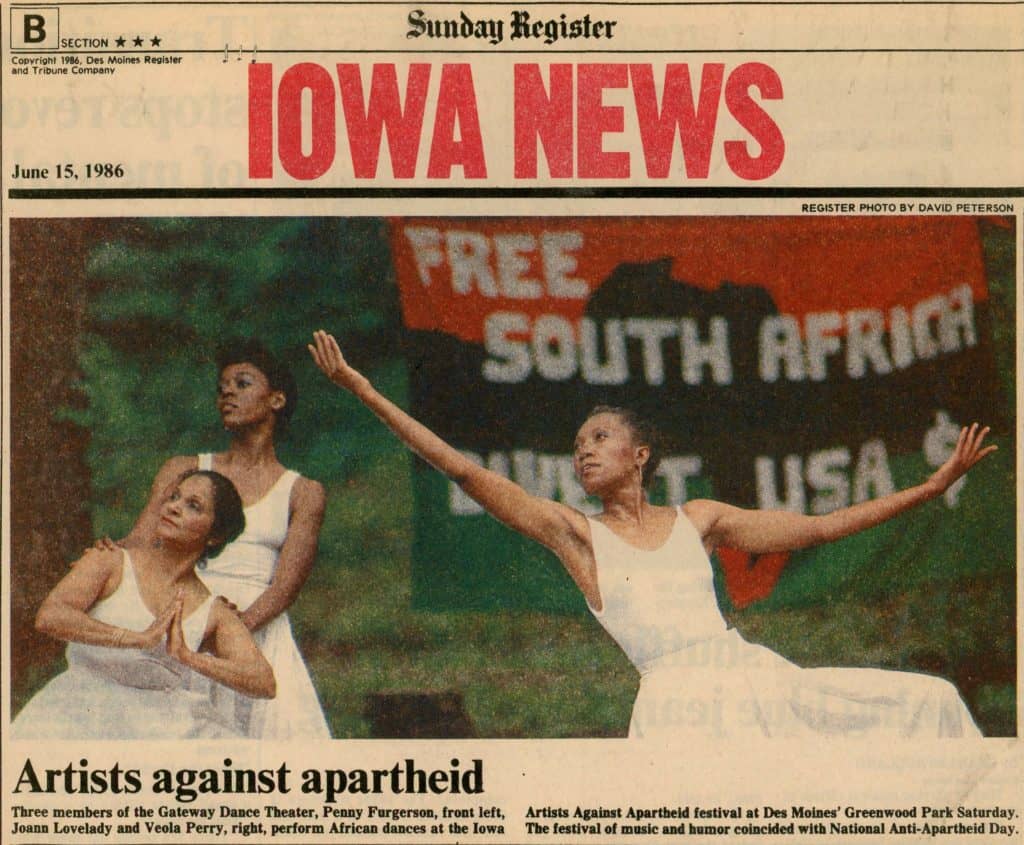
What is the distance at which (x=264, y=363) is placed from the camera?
Result: 9.07 feet

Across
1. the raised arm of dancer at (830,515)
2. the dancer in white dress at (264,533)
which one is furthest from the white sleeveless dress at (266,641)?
the raised arm of dancer at (830,515)

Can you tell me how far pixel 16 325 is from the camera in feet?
9.07

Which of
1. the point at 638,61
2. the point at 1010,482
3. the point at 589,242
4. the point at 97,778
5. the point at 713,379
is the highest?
the point at 638,61

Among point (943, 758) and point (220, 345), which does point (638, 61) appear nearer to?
point (220, 345)

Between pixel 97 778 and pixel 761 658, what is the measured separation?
1.50m

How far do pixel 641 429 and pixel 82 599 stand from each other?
51.5 inches

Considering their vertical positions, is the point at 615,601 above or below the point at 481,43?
below

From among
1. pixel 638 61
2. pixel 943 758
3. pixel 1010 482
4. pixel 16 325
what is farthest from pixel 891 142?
A: pixel 16 325

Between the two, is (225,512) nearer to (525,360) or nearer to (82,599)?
(82,599)

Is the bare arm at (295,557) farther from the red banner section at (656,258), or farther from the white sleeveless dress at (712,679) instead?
the white sleeveless dress at (712,679)

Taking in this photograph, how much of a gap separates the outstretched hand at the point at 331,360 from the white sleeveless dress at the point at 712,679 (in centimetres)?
65

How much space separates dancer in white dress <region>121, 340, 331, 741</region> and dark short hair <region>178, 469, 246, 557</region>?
15 millimetres

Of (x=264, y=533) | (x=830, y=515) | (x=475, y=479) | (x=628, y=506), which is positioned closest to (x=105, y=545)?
(x=264, y=533)

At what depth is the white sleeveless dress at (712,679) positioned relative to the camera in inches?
107
